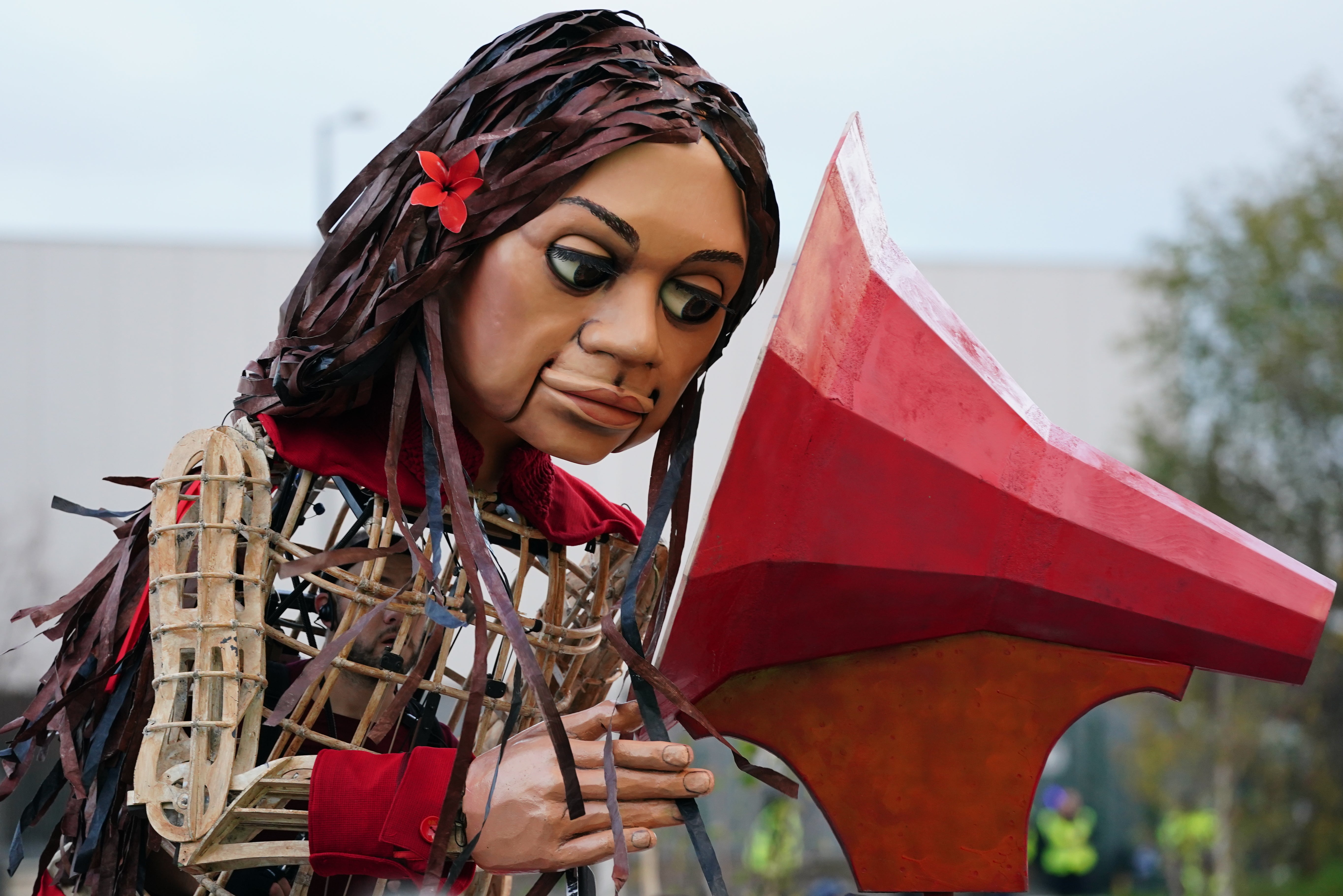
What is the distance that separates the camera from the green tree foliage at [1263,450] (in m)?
8.70

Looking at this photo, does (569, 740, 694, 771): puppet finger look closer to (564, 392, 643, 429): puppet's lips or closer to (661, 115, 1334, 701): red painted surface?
(661, 115, 1334, 701): red painted surface

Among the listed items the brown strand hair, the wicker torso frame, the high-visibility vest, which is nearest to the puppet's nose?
the brown strand hair

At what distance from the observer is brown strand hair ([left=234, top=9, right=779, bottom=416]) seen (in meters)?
1.25

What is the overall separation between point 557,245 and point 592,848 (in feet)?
1.90

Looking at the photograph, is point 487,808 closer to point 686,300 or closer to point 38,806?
point 686,300

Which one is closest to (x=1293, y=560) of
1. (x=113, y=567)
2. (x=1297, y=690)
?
(x=113, y=567)

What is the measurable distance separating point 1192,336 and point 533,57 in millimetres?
8941

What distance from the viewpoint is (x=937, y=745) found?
1299 millimetres

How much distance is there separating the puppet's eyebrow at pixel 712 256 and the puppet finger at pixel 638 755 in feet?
1.57

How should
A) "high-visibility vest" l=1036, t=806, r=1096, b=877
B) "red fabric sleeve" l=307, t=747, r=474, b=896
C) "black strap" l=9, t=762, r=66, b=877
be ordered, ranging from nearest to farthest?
"red fabric sleeve" l=307, t=747, r=474, b=896 < "black strap" l=9, t=762, r=66, b=877 < "high-visibility vest" l=1036, t=806, r=1096, b=877

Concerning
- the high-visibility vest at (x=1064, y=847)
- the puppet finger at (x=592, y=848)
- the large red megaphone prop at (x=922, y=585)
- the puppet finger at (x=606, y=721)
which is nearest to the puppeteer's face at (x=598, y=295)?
the large red megaphone prop at (x=922, y=585)

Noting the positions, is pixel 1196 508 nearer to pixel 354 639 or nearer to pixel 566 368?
pixel 566 368

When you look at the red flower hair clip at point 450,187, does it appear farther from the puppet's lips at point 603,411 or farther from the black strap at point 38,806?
the black strap at point 38,806

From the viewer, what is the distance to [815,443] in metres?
1.22
